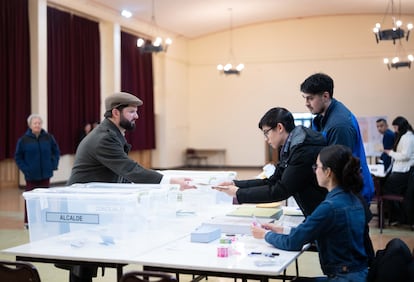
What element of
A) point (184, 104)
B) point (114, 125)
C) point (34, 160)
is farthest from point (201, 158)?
point (114, 125)

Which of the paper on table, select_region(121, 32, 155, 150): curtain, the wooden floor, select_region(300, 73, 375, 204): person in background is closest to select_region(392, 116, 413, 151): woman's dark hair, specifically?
the wooden floor

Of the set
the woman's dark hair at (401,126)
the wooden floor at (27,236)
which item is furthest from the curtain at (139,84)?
the woman's dark hair at (401,126)

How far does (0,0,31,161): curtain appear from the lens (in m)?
10.4

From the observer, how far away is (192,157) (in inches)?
692

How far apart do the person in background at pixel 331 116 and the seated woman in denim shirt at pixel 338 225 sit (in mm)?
537

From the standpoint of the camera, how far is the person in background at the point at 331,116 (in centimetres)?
295

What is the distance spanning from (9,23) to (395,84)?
10.8m

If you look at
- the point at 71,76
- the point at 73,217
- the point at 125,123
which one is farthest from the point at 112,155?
the point at 71,76

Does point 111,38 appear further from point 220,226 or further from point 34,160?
point 220,226

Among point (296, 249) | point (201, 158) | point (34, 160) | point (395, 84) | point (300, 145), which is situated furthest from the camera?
point (201, 158)

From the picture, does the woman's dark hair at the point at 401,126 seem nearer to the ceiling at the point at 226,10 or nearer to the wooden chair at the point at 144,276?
the wooden chair at the point at 144,276

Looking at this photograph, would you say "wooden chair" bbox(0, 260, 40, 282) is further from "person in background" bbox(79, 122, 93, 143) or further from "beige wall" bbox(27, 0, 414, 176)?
"beige wall" bbox(27, 0, 414, 176)

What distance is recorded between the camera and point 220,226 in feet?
9.43

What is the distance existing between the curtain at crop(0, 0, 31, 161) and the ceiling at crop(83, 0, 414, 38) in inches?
83.9
